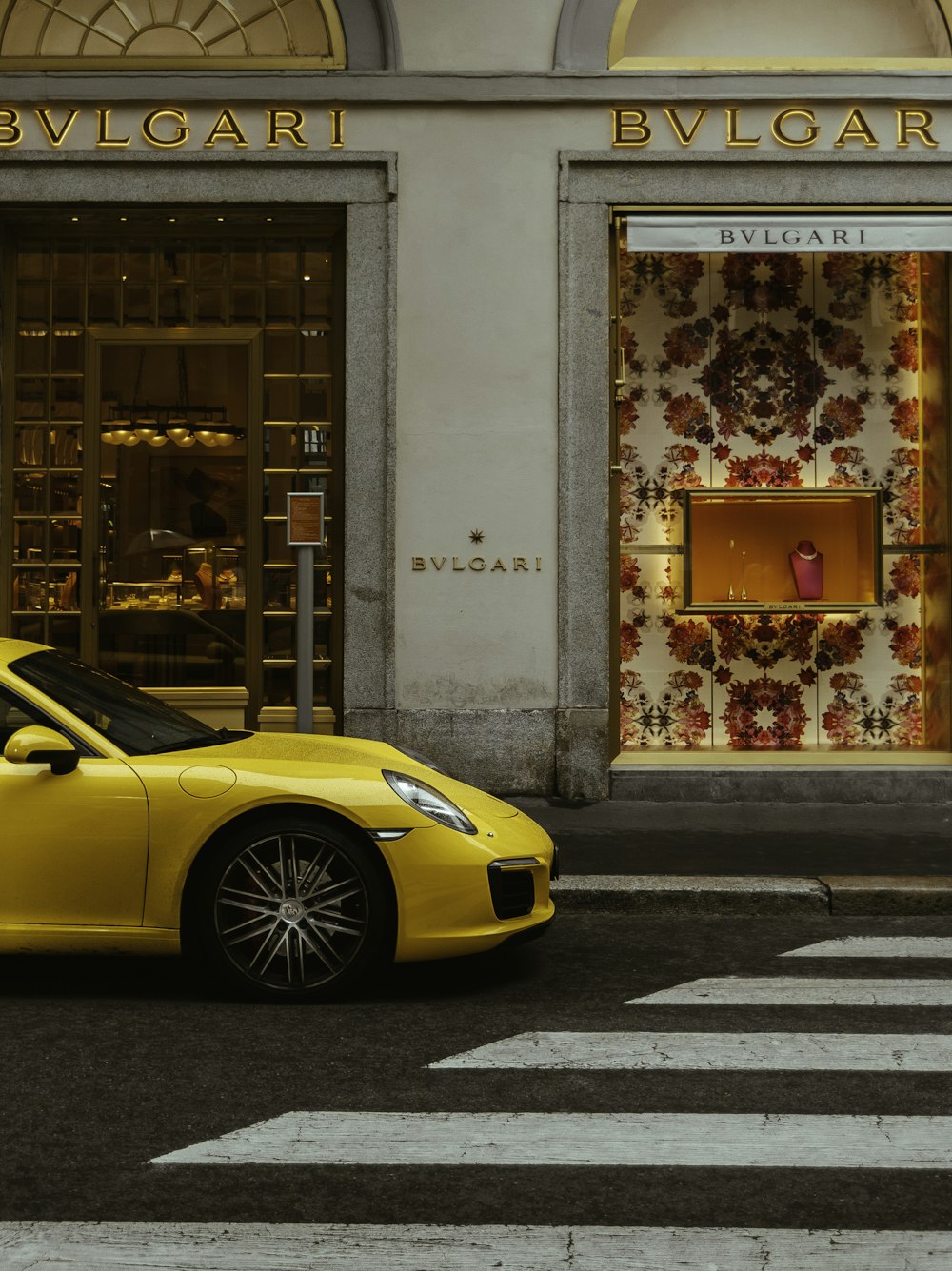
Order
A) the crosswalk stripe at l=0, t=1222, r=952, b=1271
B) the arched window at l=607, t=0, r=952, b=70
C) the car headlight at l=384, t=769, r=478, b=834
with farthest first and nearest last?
1. the arched window at l=607, t=0, r=952, b=70
2. the car headlight at l=384, t=769, r=478, b=834
3. the crosswalk stripe at l=0, t=1222, r=952, b=1271

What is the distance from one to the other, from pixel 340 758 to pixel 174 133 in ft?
21.6

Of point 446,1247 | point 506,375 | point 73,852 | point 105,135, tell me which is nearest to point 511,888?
point 73,852

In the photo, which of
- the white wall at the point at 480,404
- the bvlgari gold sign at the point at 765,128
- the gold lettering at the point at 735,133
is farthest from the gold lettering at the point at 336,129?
the gold lettering at the point at 735,133

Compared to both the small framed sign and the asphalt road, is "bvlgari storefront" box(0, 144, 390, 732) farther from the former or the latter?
the asphalt road

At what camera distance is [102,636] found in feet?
36.6

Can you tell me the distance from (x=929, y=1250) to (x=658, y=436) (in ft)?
27.7

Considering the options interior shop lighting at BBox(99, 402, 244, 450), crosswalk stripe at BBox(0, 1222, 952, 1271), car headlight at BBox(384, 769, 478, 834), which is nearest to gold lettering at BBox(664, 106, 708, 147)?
interior shop lighting at BBox(99, 402, 244, 450)

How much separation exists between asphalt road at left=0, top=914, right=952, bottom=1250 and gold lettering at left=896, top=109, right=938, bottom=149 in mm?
6586

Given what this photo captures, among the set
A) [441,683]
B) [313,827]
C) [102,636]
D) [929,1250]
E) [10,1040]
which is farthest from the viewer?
[102,636]

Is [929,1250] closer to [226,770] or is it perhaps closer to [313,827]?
[313,827]

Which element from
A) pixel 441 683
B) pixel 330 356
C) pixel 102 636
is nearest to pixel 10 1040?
pixel 441 683

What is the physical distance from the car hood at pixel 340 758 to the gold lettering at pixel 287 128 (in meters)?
5.89

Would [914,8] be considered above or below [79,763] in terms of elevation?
above

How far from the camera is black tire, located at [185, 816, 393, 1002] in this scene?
5.34 meters
